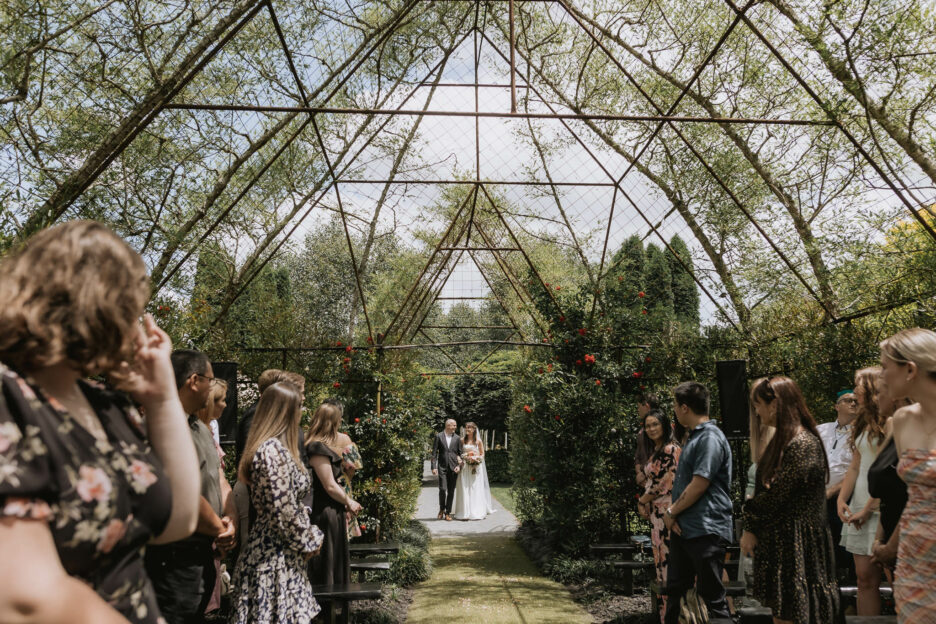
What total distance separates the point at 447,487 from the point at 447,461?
35.8 inches

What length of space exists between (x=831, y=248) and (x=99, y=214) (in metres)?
6.49

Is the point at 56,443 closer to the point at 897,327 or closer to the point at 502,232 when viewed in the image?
the point at 897,327

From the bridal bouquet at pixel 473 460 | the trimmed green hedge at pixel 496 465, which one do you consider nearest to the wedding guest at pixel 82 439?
the bridal bouquet at pixel 473 460

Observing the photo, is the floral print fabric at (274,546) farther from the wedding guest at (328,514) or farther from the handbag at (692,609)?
the handbag at (692,609)

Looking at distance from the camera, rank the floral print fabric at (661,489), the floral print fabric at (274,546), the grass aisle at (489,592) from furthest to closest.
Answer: the grass aisle at (489,592)
the floral print fabric at (661,489)
the floral print fabric at (274,546)

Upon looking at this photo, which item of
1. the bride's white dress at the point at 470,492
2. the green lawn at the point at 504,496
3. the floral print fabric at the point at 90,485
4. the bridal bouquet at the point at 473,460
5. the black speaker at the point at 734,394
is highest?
the black speaker at the point at 734,394

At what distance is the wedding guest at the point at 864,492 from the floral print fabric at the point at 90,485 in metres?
3.46

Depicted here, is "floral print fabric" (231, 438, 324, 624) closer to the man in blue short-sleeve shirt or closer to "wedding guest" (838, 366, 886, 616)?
the man in blue short-sleeve shirt

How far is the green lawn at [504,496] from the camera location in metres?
13.6

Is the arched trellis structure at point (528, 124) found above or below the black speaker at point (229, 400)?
above

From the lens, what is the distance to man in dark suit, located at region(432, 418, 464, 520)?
1155 centimetres

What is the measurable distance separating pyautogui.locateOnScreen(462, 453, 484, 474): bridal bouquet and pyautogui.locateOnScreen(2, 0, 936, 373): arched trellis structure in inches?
146

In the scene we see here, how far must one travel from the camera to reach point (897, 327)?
464 centimetres

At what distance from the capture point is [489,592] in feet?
21.1
